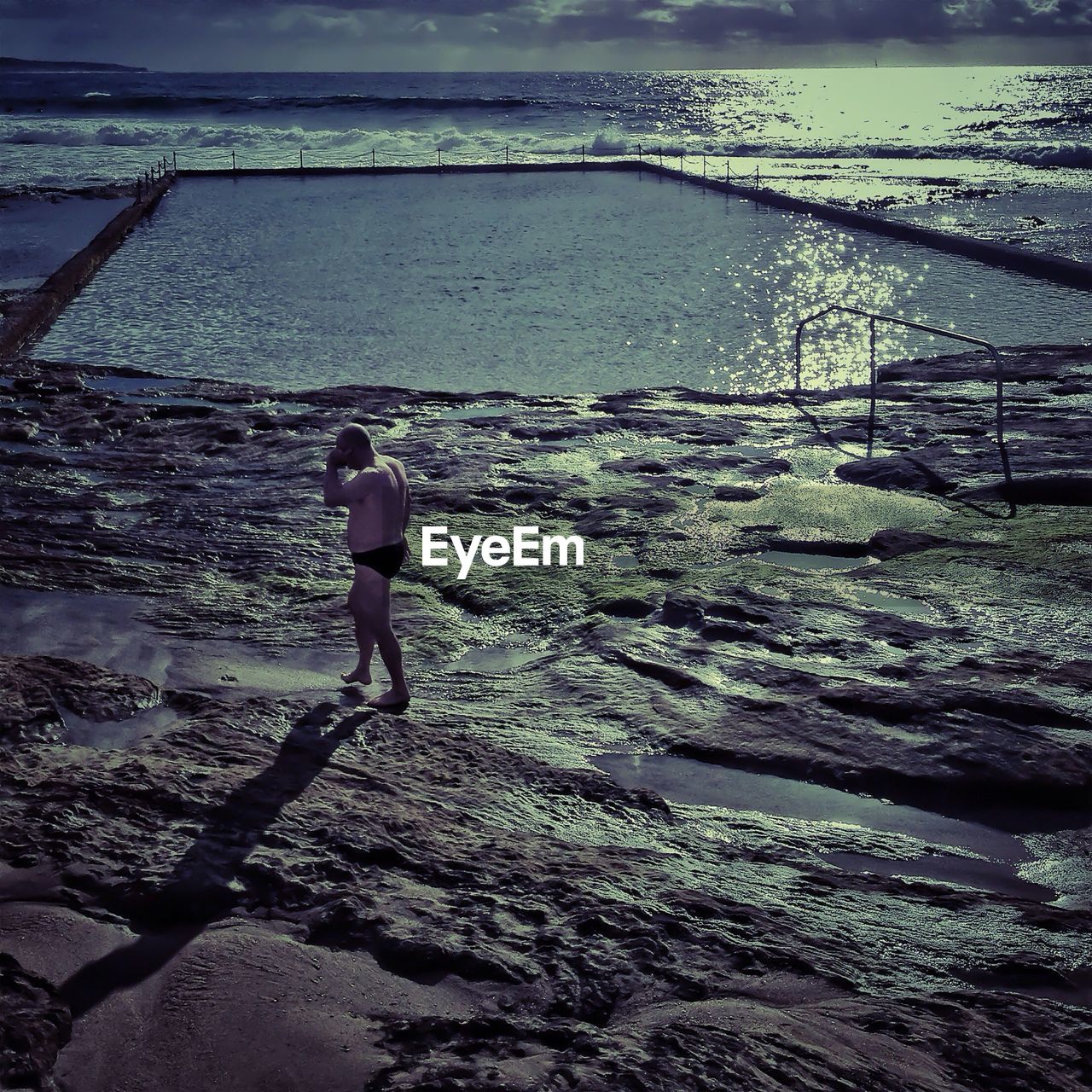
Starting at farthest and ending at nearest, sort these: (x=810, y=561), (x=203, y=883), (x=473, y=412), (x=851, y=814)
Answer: (x=473, y=412) < (x=810, y=561) < (x=851, y=814) < (x=203, y=883)

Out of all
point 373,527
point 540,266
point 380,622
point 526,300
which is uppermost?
point 540,266

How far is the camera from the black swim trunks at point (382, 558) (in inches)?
254

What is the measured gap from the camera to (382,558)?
6469mm

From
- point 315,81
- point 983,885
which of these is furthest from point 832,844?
point 315,81

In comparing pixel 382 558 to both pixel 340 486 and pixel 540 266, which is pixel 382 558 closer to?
pixel 340 486

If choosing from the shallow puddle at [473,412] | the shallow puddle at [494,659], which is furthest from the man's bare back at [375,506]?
the shallow puddle at [473,412]

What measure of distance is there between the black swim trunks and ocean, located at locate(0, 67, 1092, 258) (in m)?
20.6

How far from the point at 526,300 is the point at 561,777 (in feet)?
48.6

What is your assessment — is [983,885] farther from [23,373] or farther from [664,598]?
[23,373]

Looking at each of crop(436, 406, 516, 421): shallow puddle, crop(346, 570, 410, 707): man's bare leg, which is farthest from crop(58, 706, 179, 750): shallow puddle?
crop(436, 406, 516, 421): shallow puddle

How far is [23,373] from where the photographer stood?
1473 cm

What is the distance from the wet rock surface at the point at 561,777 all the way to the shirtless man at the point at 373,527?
16.8 inches

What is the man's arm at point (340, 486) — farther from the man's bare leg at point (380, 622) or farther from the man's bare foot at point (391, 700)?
the man's bare foot at point (391, 700)

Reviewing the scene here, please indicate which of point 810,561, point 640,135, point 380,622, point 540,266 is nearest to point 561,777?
point 380,622
